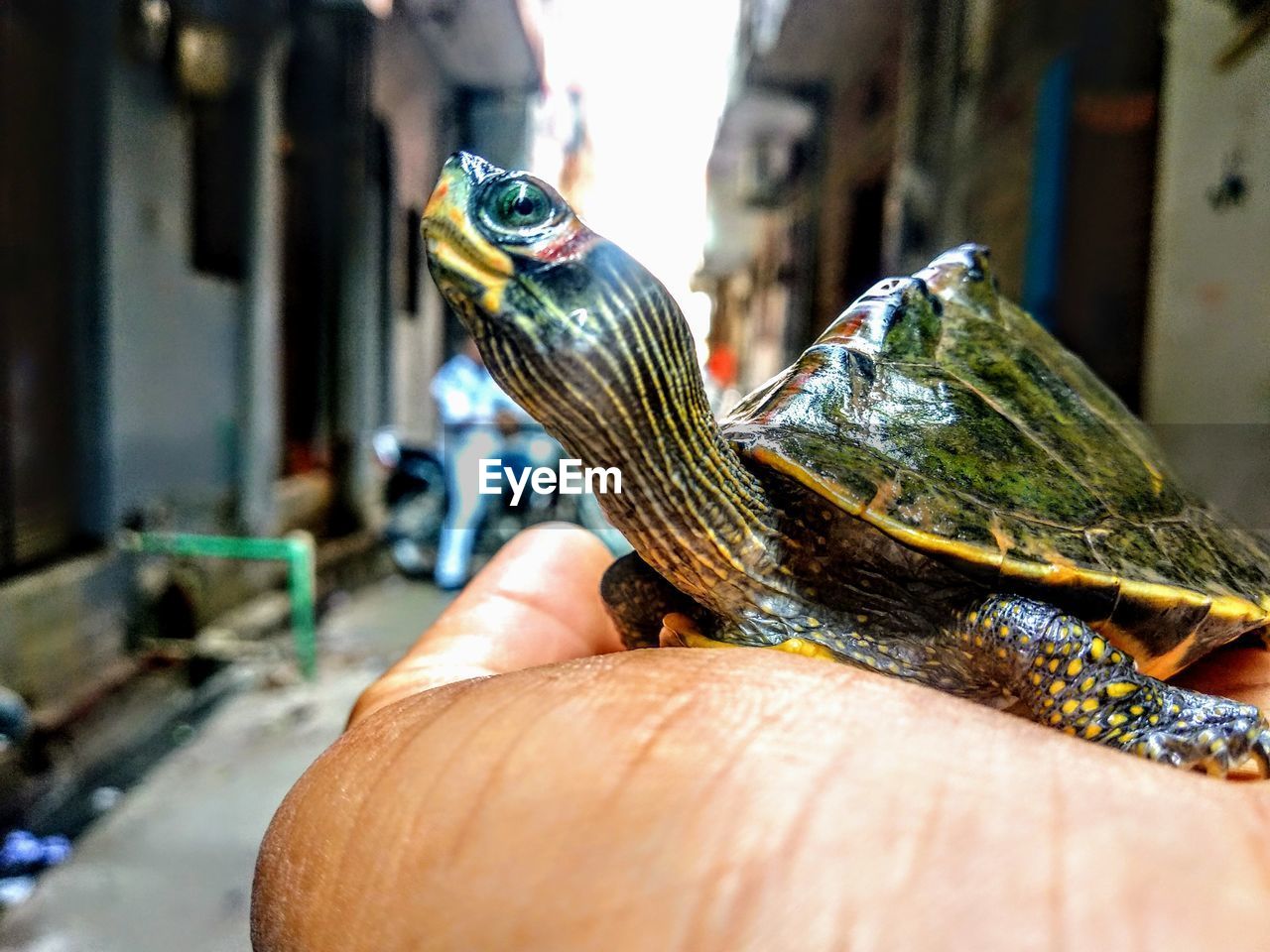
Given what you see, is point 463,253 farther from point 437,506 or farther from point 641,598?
point 437,506

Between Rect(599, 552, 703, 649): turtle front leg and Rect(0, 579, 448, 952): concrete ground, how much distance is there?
56 cm

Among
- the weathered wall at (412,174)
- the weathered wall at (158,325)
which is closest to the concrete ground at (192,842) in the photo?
the weathered wall at (158,325)

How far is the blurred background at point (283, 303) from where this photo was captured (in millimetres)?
1286

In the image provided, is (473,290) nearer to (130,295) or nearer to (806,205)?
(130,295)

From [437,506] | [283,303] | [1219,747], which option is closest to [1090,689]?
[1219,747]

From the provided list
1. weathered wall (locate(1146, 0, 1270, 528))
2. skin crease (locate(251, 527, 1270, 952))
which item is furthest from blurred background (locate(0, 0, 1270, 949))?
skin crease (locate(251, 527, 1270, 952))

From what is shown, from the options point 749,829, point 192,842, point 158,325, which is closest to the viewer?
point 749,829

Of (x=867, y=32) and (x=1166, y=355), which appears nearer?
(x=1166, y=355)

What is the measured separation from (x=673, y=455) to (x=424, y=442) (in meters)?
2.64

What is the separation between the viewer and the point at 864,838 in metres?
0.45

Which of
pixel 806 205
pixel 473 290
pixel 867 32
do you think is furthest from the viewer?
pixel 806 205

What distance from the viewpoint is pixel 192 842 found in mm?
1241

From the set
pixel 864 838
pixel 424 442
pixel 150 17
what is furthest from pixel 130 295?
pixel 864 838

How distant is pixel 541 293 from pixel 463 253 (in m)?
0.07
